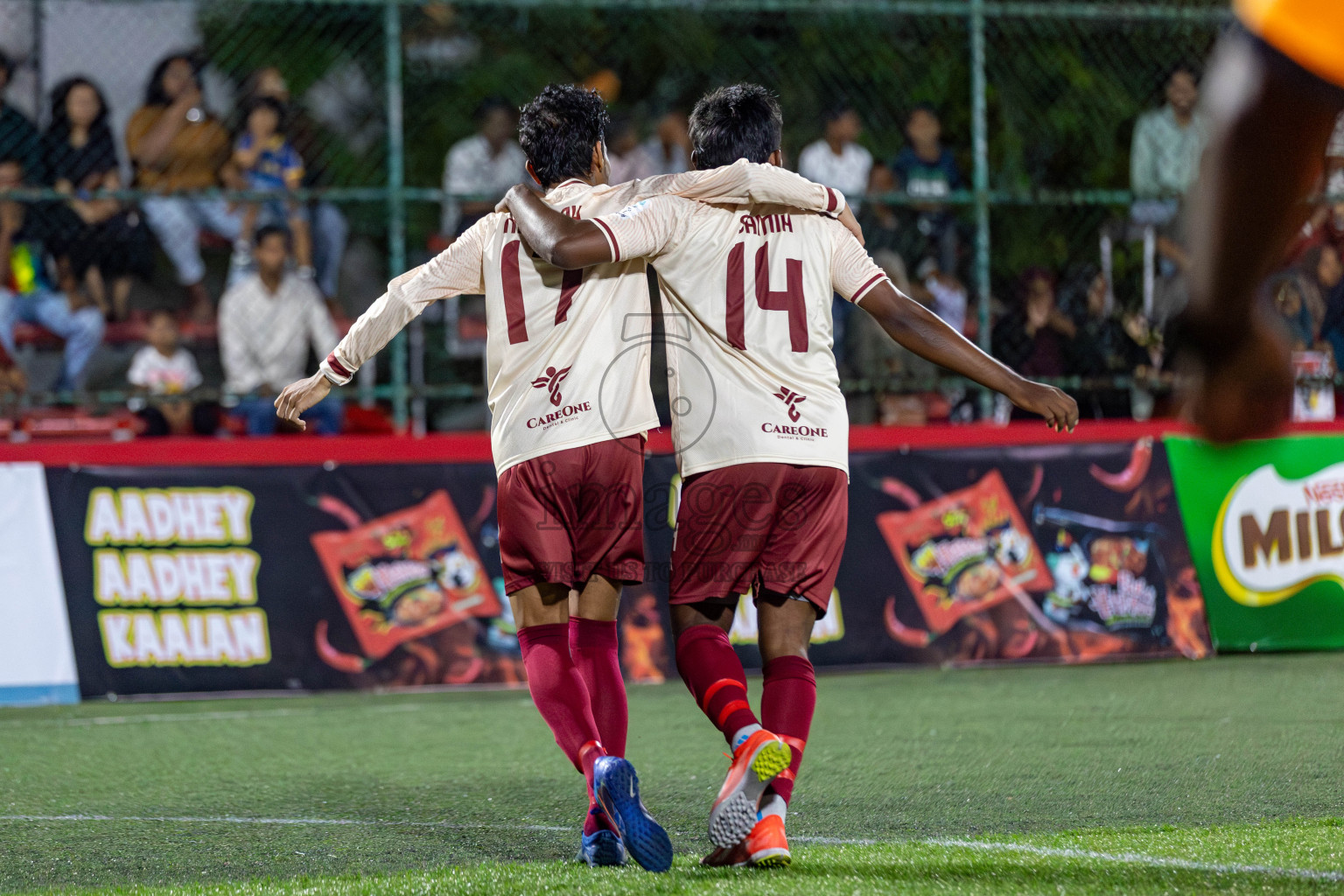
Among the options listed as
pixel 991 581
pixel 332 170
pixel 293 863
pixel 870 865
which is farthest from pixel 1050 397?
pixel 332 170

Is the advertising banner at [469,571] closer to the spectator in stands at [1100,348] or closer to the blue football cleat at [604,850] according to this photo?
the spectator in stands at [1100,348]

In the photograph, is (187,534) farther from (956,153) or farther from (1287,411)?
(1287,411)

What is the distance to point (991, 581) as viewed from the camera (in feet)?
28.5

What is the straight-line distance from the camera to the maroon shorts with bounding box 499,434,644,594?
4.07 meters

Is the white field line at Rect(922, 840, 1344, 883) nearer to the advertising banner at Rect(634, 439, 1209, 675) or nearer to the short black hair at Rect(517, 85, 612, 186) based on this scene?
the short black hair at Rect(517, 85, 612, 186)

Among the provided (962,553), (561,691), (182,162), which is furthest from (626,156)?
(561,691)

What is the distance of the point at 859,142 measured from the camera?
422 inches

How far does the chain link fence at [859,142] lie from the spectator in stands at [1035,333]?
0.06 ft

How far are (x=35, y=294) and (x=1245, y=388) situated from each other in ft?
27.7

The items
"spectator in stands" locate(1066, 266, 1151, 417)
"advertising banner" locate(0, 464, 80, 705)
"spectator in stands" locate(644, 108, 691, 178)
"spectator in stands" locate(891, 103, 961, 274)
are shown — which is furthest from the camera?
"spectator in stands" locate(644, 108, 691, 178)

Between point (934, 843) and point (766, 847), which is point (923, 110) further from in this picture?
point (766, 847)

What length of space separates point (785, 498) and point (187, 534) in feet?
16.5

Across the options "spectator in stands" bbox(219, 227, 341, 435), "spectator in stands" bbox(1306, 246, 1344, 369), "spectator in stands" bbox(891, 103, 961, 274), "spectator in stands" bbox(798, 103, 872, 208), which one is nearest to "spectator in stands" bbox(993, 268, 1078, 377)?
"spectator in stands" bbox(891, 103, 961, 274)

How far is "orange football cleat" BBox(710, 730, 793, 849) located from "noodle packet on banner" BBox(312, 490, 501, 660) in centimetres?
479
